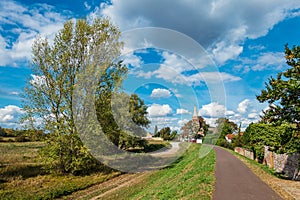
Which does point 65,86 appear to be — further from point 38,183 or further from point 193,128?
point 193,128

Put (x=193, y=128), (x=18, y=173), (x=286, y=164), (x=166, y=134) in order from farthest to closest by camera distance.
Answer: (x=166, y=134) → (x=193, y=128) → (x=18, y=173) → (x=286, y=164)

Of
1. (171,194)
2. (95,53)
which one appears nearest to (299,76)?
(171,194)

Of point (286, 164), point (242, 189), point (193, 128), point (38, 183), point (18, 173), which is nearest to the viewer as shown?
point (242, 189)

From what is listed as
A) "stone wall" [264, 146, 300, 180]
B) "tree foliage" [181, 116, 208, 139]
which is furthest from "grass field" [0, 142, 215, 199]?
"tree foliage" [181, 116, 208, 139]

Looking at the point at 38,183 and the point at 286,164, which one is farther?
the point at 38,183

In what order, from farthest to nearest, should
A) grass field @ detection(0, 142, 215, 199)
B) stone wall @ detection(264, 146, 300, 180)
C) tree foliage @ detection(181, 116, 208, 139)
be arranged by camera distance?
1. tree foliage @ detection(181, 116, 208, 139)
2. stone wall @ detection(264, 146, 300, 180)
3. grass field @ detection(0, 142, 215, 199)

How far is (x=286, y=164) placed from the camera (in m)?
12.7

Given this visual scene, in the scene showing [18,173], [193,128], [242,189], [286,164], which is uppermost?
[193,128]

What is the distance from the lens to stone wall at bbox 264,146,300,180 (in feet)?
36.9

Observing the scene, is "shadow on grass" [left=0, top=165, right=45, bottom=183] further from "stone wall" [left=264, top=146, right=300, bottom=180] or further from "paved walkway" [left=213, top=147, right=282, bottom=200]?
"stone wall" [left=264, top=146, right=300, bottom=180]

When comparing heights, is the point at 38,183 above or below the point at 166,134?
below

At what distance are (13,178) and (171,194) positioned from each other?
12.2m

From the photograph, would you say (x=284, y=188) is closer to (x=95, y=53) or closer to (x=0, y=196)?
(x=0, y=196)

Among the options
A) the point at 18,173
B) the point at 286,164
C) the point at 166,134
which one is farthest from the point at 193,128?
the point at 18,173
